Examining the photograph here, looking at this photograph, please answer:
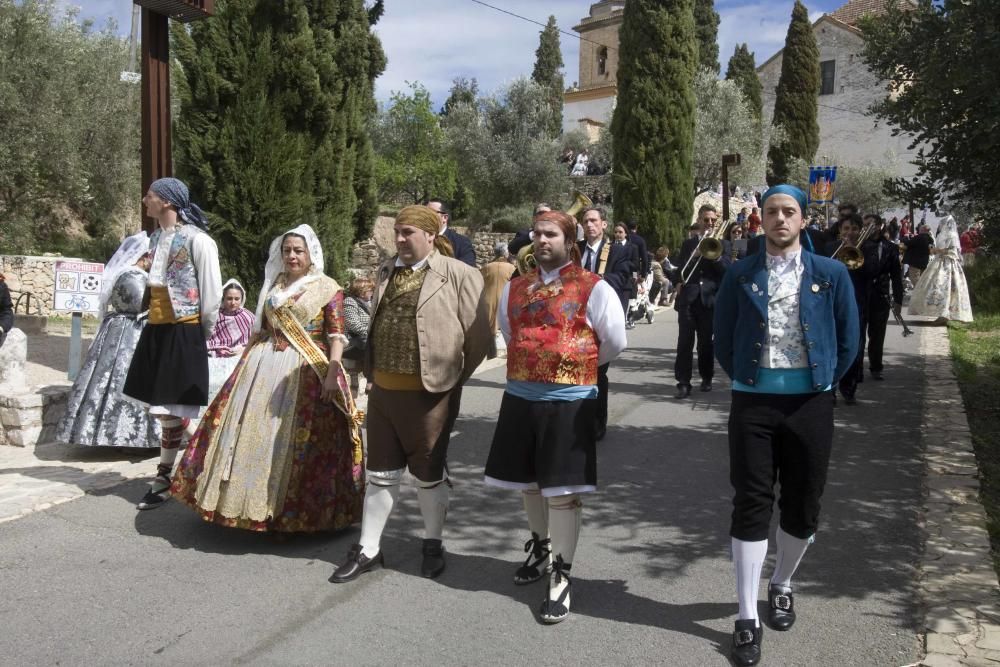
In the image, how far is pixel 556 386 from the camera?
3840mm

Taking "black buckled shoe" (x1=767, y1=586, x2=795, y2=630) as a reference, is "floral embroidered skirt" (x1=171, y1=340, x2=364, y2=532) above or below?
above

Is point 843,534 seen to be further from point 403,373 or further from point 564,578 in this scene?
point 403,373

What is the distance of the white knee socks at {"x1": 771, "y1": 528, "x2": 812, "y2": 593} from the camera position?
12.0ft

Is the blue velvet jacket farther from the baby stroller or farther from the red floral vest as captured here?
the baby stroller

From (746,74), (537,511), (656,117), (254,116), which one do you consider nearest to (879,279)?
(537,511)

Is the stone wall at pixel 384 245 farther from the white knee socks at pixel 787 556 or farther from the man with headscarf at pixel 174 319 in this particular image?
the white knee socks at pixel 787 556

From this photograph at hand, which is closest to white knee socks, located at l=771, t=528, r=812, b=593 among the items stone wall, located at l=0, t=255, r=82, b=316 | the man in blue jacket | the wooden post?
the man in blue jacket

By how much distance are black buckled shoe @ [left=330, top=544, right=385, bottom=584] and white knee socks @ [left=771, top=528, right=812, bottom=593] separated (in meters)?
1.90

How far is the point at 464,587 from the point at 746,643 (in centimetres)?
136

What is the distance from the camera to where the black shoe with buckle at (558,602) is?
3.75 m

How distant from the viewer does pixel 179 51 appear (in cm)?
1066

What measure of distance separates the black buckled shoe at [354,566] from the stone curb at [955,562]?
2459 millimetres

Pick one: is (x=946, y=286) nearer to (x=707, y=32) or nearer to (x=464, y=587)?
(x=464, y=587)

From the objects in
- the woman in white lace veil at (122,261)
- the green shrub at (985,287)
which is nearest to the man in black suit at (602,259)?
the woman in white lace veil at (122,261)
